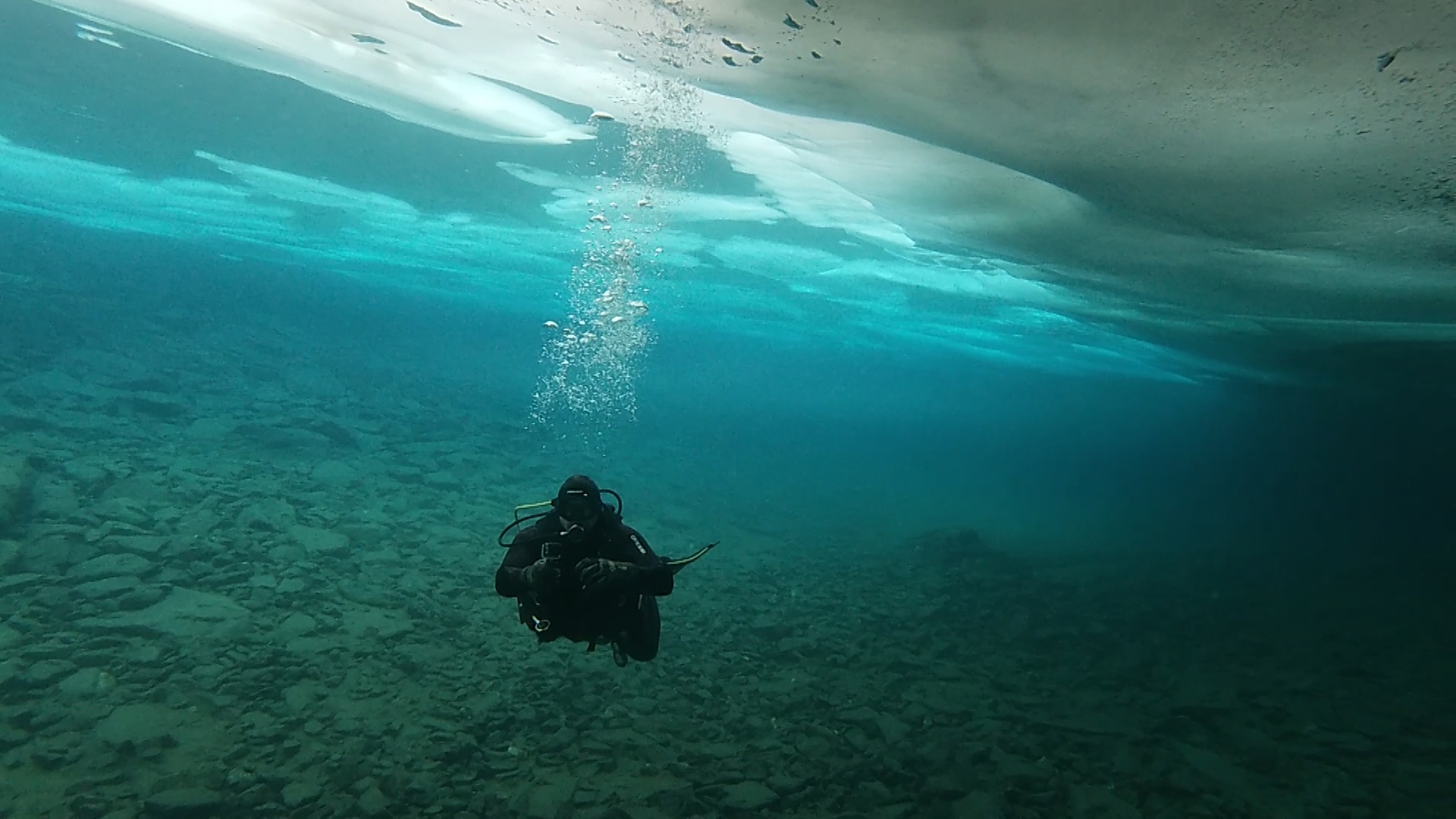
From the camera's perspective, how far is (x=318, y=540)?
11227 millimetres

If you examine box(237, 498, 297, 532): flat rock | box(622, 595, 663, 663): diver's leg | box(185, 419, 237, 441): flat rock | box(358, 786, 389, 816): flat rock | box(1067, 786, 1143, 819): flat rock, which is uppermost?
box(622, 595, 663, 663): diver's leg

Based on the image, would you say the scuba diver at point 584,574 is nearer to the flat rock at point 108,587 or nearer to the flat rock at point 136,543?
the flat rock at point 108,587

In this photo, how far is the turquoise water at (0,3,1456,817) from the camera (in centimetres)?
663

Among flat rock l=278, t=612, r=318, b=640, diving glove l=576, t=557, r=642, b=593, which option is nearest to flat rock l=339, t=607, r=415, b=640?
flat rock l=278, t=612, r=318, b=640

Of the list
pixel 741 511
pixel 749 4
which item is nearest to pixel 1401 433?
pixel 741 511

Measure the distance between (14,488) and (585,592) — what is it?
1073 cm

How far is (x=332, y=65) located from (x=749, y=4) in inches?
372

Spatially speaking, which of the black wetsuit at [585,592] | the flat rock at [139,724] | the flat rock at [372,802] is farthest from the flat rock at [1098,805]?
the flat rock at [139,724]

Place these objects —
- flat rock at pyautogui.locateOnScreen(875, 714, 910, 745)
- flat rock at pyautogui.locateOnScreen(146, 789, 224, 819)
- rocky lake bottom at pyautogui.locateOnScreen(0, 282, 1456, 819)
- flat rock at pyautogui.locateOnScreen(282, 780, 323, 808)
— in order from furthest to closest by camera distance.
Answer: flat rock at pyautogui.locateOnScreen(875, 714, 910, 745)
rocky lake bottom at pyautogui.locateOnScreen(0, 282, 1456, 819)
flat rock at pyautogui.locateOnScreen(282, 780, 323, 808)
flat rock at pyautogui.locateOnScreen(146, 789, 224, 819)

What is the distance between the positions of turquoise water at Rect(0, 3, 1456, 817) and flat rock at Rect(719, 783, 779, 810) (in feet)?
0.12

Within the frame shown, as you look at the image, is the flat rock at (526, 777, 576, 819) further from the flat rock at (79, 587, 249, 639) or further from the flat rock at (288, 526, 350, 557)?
the flat rock at (288, 526, 350, 557)

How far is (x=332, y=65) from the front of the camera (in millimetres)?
12578

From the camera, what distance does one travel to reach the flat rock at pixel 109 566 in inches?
339

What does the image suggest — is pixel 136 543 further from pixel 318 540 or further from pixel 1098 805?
pixel 1098 805
